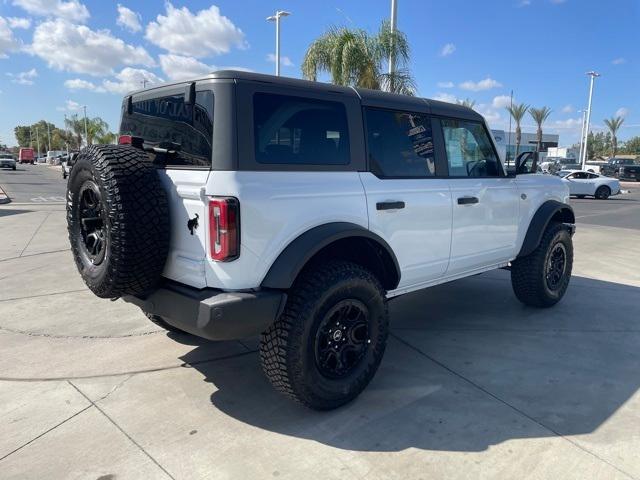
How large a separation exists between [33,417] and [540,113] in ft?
174

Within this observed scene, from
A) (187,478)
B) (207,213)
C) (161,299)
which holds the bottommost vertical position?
(187,478)

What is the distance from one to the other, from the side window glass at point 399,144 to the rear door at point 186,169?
3.86 feet

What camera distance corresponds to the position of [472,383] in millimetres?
3582

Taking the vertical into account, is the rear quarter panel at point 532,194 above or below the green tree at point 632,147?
below

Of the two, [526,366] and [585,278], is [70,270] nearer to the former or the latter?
[526,366]

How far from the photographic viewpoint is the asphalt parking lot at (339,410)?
2656 mm

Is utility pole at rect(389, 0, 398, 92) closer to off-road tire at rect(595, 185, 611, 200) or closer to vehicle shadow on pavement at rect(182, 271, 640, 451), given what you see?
vehicle shadow on pavement at rect(182, 271, 640, 451)

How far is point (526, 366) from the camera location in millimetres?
3889

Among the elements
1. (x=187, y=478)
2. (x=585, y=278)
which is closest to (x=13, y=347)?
(x=187, y=478)

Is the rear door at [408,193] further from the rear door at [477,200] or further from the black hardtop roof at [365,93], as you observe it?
the rear door at [477,200]

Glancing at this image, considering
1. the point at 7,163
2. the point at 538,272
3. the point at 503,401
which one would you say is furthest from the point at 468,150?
the point at 7,163

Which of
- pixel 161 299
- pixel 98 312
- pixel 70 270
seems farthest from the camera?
pixel 70 270

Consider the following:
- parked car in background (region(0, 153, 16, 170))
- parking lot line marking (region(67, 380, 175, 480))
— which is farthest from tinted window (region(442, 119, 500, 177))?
parked car in background (region(0, 153, 16, 170))

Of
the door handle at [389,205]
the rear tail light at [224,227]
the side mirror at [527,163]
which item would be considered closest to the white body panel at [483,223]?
the side mirror at [527,163]
